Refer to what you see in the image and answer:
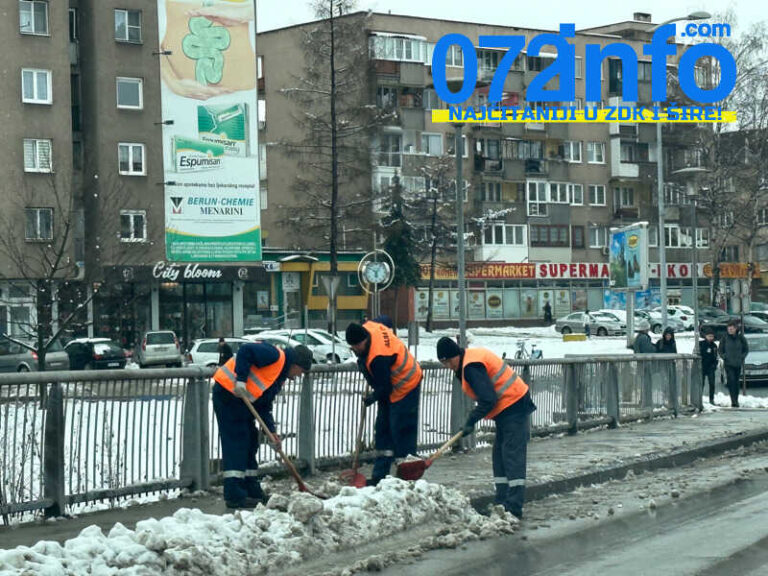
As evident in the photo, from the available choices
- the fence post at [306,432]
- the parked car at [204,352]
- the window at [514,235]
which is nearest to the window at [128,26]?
the parked car at [204,352]

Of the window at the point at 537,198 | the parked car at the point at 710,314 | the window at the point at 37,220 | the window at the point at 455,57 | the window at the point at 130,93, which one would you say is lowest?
the parked car at the point at 710,314

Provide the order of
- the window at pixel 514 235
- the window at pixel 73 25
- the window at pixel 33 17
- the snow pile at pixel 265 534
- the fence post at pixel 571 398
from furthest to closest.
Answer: the window at pixel 514 235 < the window at pixel 73 25 < the window at pixel 33 17 < the fence post at pixel 571 398 < the snow pile at pixel 265 534

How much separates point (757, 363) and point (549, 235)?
153 feet

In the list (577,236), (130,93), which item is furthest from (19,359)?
(577,236)

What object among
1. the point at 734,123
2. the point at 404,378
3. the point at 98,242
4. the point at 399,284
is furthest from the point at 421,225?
the point at 404,378

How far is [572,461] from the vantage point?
619 inches

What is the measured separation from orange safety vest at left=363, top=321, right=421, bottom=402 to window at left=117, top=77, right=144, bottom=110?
45.2 m

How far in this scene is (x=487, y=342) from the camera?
198 ft

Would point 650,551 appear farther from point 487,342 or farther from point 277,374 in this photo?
point 487,342

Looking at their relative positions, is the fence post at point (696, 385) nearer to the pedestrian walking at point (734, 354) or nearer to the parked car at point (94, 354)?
the pedestrian walking at point (734, 354)

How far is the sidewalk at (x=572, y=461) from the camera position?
10750 mm

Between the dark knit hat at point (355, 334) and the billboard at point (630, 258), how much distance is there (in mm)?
33720

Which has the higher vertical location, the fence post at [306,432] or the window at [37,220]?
the window at [37,220]

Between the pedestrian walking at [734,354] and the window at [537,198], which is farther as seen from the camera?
the window at [537,198]
